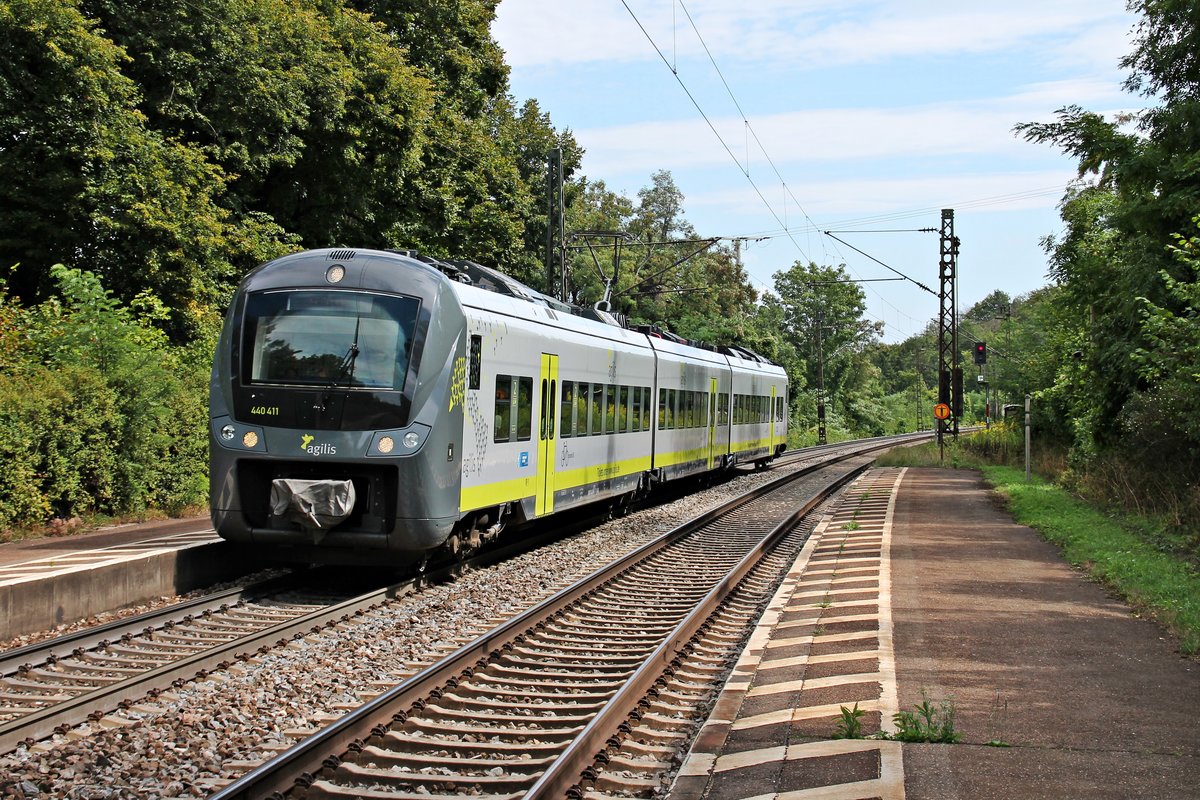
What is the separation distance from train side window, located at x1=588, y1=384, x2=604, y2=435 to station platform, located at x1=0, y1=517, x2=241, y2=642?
546 cm

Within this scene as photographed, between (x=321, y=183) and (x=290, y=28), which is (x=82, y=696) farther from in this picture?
(x=321, y=183)

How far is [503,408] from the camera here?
1266 centimetres

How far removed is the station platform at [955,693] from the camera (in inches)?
217

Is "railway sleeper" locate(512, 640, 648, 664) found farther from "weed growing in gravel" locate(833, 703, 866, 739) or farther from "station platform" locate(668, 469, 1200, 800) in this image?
"weed growing in gravel" locate(833, 703, 866, 739)

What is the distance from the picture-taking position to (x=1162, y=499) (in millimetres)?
18578

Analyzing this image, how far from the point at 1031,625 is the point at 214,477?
746 centimetres

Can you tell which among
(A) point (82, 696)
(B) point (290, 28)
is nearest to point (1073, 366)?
(B) point (290, 28)

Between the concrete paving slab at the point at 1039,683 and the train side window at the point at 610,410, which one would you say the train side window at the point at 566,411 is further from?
the concrete paving slab at the point at 1039,683

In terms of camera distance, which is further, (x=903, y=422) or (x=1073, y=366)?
(x=903, y=422)

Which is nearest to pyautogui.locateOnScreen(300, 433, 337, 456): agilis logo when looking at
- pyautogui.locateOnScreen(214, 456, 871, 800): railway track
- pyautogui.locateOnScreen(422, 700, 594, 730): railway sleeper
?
pyautogui.locateOnScreen(214, 456, 871, 800): railway track

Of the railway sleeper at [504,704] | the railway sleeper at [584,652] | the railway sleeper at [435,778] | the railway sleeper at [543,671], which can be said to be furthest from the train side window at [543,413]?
the railway sleeper at [435,778]

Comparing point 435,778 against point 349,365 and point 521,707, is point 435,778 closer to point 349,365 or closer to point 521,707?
point 521,707

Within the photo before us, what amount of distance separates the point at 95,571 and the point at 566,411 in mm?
6645

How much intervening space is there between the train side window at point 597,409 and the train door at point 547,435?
1.82m
